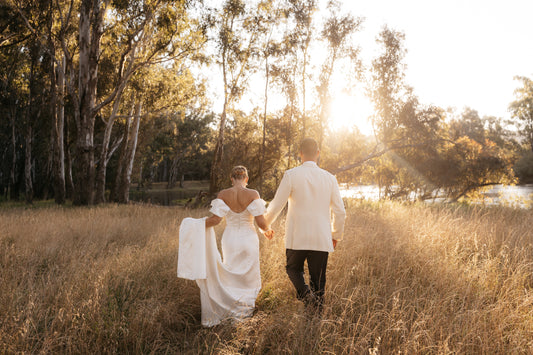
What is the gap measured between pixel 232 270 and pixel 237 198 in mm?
923

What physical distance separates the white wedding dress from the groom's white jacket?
543 millimetres

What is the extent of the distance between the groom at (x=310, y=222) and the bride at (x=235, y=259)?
47 centimetres

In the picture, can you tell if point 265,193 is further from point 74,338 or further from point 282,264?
point 74,338

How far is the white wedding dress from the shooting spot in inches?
175

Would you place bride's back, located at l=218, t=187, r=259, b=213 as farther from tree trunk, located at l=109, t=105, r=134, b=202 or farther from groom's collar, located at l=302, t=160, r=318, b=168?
tree trunk, located at l=109, t=105, r=134, b=202

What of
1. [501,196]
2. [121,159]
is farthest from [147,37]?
[501,196]

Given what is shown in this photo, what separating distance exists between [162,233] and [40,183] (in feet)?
101

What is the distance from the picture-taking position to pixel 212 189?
20297 millimetres

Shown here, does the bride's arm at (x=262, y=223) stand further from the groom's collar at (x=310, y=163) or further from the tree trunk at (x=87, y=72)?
the tree trunk at (x=87, y=72)

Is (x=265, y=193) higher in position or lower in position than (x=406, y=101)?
lower

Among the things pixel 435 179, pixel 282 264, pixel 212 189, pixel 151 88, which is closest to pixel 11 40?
pixel 151 88

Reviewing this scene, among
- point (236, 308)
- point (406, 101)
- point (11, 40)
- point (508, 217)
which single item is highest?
point (11, 40)

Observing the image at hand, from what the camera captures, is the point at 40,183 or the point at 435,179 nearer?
the point at 435,179

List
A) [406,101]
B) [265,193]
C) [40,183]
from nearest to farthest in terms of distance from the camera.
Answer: [406,101] → [265,193] → [40,183]
